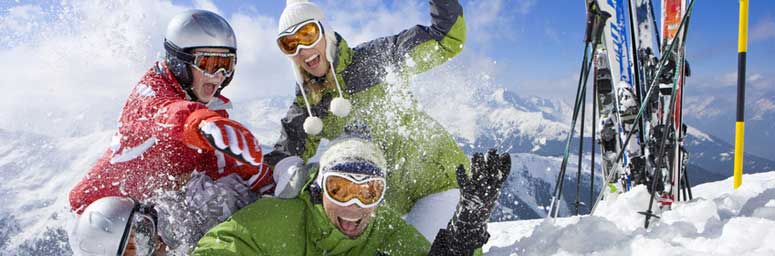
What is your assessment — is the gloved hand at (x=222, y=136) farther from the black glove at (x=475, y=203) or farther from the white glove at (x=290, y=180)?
the black glove at (x=475, y=203)

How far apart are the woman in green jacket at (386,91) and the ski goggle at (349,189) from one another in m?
0.78

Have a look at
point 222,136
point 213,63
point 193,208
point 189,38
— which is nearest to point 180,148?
Result: point 193,208

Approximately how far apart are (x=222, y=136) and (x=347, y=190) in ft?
2.50

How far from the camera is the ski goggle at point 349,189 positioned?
2676 mm

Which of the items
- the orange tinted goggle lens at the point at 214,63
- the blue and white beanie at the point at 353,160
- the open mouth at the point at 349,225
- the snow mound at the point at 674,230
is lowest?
the snow mound at the point at 674,230

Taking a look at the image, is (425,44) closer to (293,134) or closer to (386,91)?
(386,91)

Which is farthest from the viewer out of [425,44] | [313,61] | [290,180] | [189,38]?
[313,61]

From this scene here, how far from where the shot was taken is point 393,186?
3514 mm

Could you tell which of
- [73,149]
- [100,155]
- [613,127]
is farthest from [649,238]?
[73,149]

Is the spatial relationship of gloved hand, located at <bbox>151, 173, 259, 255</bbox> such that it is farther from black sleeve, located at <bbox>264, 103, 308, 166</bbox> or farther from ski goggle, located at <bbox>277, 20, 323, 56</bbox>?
ski goggle, located at <bbox>277, 20, 323, 56</bbox>

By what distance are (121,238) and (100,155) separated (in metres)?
0.63

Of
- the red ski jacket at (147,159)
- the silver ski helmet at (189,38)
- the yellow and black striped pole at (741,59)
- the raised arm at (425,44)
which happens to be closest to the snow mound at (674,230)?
the yellow and black striped pole at (741,59)

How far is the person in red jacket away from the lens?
7.48 ft

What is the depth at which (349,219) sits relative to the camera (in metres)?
2.70
